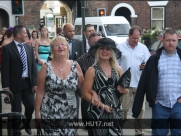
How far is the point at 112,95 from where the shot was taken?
4793mm

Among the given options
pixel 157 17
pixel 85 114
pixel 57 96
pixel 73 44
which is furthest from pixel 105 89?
pixel 157 17

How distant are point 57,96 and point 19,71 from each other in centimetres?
214

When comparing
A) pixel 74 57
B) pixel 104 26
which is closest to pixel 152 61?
pixel 74 57

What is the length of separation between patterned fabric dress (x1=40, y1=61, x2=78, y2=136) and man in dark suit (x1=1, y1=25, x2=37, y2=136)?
1.91 meters

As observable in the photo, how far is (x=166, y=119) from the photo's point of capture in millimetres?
5375

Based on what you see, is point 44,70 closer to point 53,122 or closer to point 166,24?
point 53,122

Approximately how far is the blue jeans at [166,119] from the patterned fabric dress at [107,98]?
705mm

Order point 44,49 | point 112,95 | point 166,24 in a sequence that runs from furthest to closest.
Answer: point 166,24
point 44,49
point 112,95

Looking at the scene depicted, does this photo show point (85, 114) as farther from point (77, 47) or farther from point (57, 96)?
point (77, 47)

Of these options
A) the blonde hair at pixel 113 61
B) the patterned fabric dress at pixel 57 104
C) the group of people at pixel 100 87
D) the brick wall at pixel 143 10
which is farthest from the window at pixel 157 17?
the patterned fabric dress at pixel 57 104

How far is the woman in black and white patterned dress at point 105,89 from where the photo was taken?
4.79 metres

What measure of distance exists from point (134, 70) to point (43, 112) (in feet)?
8.32

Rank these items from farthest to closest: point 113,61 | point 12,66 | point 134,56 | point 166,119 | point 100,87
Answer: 1. point 134,56
2. point 12,66
3. point 166,119
4. point 113,61
5. point 100,87

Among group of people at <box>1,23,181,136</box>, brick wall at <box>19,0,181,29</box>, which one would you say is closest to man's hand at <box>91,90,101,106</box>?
group of people at <box>1,23,181,136</box>
